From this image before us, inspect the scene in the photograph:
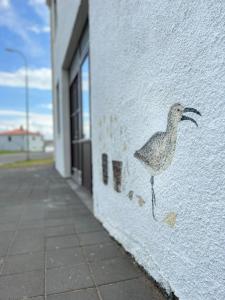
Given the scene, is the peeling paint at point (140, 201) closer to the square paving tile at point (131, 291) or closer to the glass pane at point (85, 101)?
the square paving tile at point (131, 291)

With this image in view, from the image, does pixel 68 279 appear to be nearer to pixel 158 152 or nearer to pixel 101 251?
pixel 101 251

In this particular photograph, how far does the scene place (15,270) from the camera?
7.95 ft

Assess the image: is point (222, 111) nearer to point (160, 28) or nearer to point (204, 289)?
point (160, 28)

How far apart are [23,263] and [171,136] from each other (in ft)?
6.14

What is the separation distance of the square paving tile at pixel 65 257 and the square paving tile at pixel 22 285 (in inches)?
8.4

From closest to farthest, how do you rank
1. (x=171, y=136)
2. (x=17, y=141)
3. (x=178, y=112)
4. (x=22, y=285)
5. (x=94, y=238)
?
(x=178, y=112) < (x=171, y=136) < (x=22, y=285) < (x=94, y=238) < (x=17, y=141)

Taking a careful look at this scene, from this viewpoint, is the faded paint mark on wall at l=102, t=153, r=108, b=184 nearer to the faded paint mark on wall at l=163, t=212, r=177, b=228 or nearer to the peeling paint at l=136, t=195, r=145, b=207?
the peeling paint at l=136, t=195, r=145, b=207

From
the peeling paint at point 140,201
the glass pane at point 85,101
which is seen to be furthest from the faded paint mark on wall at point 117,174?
the glass pane at point 85,101

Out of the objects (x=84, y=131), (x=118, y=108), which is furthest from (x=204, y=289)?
(x=84, y=131)

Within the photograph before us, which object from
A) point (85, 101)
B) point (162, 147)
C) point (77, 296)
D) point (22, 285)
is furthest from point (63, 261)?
point (85, 101)

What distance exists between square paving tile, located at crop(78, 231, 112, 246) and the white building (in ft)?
0.42

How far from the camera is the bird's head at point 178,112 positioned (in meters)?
1.59

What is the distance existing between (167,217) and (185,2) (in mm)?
1391

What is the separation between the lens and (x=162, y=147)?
1943 mm
